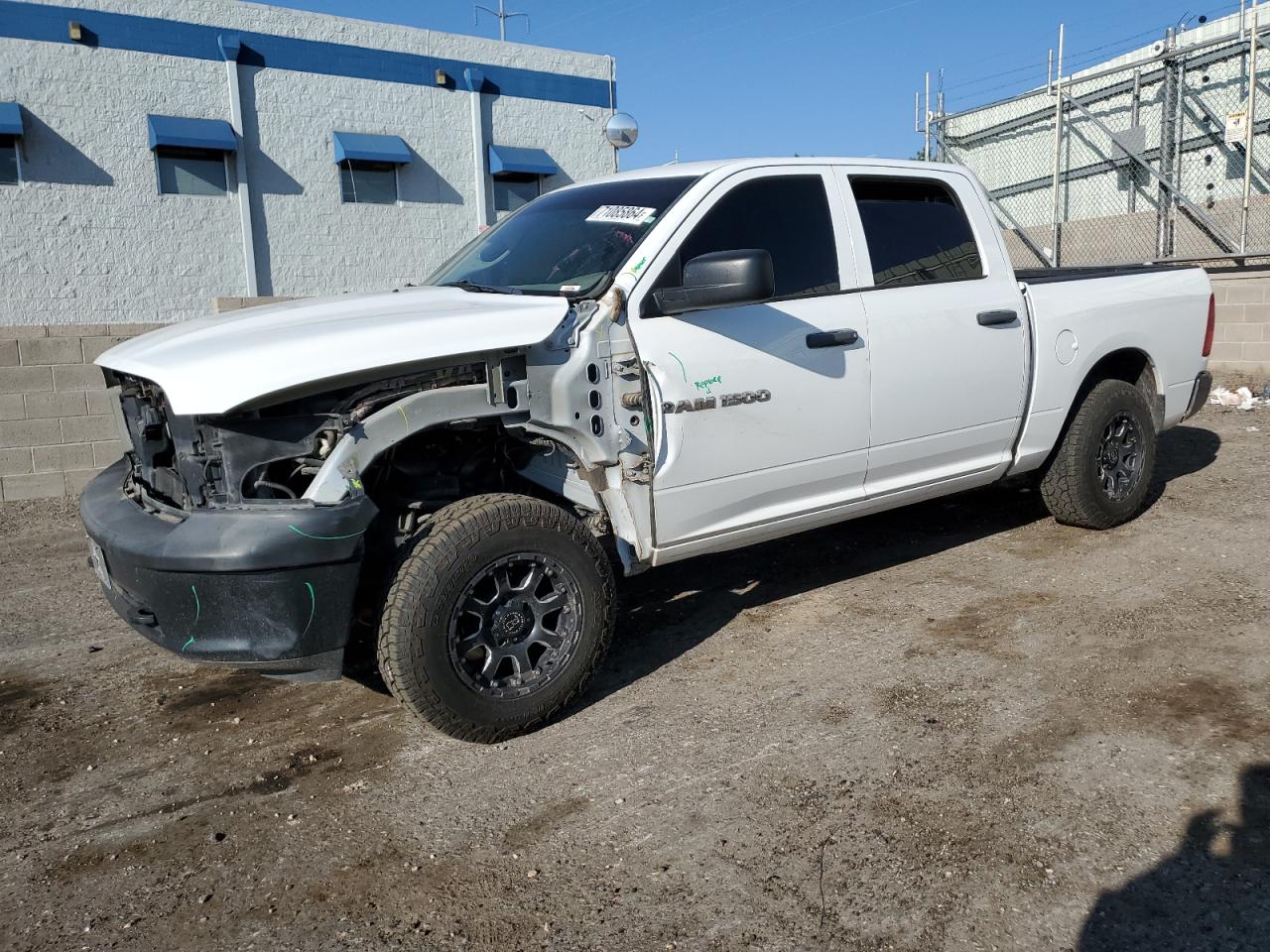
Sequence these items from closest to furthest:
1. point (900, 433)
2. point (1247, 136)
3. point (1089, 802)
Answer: point (1089, 802)
point (900, 433)
point (1247, 136)

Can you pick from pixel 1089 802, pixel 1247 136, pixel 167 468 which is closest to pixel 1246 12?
pixel 1247 136

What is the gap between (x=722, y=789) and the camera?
3129mm

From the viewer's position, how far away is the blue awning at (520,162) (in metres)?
18.3

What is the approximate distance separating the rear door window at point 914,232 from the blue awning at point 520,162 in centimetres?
1452

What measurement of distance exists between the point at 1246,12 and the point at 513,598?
1386 centimetres

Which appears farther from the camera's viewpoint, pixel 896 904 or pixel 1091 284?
pixel 1091 284

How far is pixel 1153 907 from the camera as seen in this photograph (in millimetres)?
2477

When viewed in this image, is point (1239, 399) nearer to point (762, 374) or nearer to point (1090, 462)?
point (1090, 462)

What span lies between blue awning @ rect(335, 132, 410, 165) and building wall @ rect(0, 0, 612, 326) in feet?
0.90

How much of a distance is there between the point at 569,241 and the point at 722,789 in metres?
2.24

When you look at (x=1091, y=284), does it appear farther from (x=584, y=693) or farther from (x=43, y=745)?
(x=43, y=745)

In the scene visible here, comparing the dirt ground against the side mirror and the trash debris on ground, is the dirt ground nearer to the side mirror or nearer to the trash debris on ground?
the side mirror

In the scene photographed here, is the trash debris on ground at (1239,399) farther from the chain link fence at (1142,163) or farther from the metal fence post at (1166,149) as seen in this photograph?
the metal fence post at (1166,149)

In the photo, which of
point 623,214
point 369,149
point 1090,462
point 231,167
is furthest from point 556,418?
point 369,149
